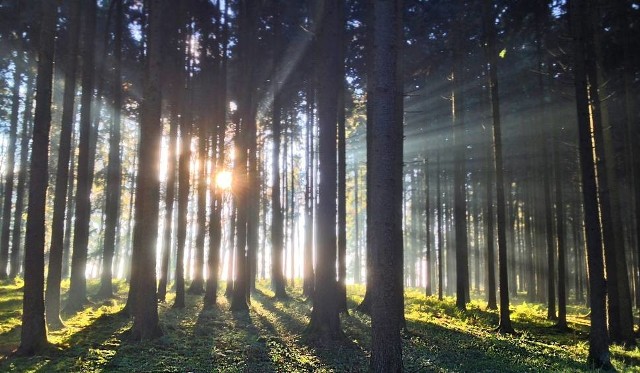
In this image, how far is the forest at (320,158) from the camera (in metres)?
9.47

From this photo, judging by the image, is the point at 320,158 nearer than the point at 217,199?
Yes

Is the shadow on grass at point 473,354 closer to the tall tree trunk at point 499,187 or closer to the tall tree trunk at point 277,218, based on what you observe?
the tall tree trunk at point 499,187

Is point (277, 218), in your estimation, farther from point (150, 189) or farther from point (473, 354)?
point (473, 354)

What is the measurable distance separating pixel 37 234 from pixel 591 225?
11.3 meters

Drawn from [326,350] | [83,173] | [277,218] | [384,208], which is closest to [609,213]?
[326,350]

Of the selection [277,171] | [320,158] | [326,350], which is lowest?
[326,350]

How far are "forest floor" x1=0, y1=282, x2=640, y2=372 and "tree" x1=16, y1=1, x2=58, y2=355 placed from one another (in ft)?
1.64

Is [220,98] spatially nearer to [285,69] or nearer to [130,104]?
[285,69]

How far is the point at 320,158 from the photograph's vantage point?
40.6 ft

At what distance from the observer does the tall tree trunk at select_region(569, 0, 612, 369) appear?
9.70m

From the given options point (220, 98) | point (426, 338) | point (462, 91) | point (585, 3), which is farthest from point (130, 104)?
point (585, 3)

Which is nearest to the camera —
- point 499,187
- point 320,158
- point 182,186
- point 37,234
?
point 37,234

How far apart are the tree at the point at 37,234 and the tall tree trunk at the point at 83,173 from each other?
6.17 metres

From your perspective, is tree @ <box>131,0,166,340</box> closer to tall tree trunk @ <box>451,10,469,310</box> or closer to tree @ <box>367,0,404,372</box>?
tree @ <box>367,0,404,372</box>
